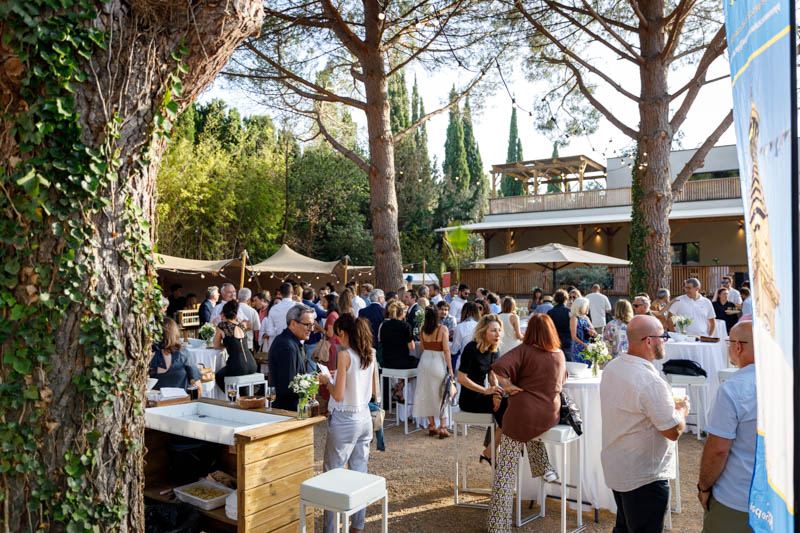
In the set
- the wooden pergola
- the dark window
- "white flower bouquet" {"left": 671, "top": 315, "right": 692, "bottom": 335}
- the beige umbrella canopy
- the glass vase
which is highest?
the wooden pergola

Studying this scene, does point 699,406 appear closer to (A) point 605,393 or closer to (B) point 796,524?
(A) point 605,393

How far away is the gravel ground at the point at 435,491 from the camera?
14.3 ft

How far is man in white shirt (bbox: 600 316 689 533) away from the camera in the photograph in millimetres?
3018

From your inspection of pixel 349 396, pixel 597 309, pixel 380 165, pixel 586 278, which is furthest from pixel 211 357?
pixel 586 278

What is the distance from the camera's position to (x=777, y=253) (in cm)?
102

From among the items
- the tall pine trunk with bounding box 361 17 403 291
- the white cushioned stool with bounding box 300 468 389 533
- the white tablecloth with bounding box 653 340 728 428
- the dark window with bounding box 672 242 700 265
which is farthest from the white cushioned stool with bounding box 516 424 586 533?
the dark window with bounding box 672 242 700 265

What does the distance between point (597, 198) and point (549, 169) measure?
9.55 feet

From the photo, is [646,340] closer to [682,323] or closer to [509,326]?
[509,326]

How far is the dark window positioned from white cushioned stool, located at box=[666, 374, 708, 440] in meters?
16.4

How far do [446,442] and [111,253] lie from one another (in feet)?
16.3

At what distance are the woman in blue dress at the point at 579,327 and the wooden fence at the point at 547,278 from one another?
11.4 meters

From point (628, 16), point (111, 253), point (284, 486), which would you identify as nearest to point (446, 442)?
point (284, 486)

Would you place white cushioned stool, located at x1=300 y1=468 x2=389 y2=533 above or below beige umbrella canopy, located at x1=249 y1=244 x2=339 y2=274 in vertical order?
below

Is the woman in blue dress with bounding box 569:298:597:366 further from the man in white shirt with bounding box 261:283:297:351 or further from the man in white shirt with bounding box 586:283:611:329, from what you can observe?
the man in white shirt with bounding box 261:283:297:351
